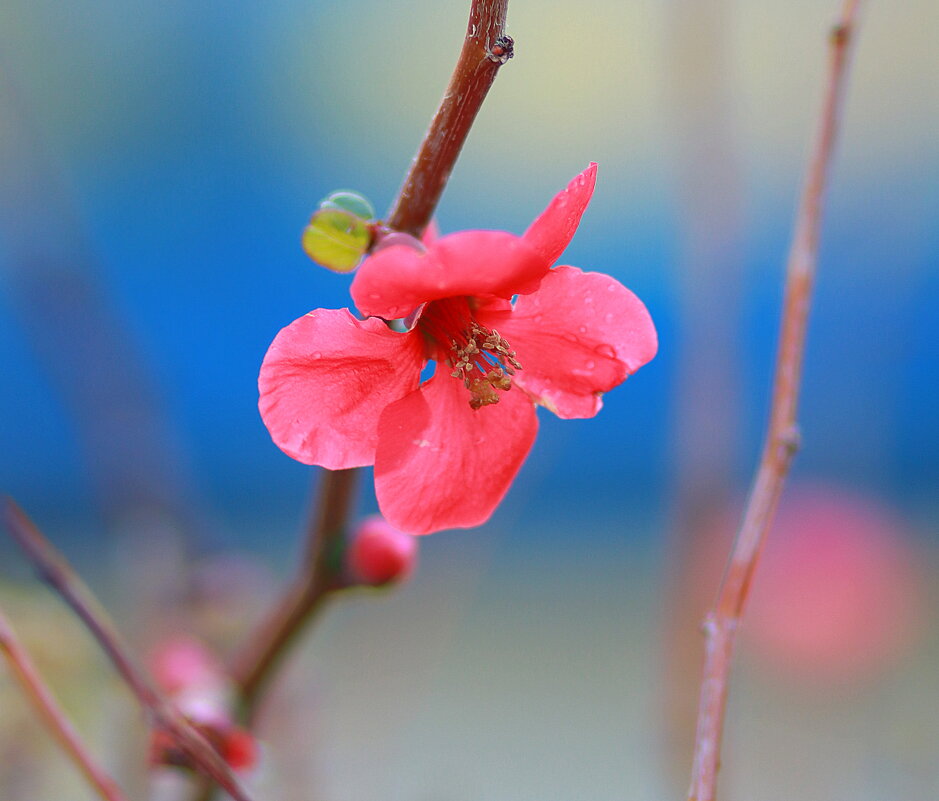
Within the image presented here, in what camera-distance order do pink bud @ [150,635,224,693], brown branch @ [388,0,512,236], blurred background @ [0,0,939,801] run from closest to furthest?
brown branch @ [388,0,512,236] < pink bud @ [150,635,224,693] < blurred background @ [0,0,939,801]

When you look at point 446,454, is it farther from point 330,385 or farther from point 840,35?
point 840,35

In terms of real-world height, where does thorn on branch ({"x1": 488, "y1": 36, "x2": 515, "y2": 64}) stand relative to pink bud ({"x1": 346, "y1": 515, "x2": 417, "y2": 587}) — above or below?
above

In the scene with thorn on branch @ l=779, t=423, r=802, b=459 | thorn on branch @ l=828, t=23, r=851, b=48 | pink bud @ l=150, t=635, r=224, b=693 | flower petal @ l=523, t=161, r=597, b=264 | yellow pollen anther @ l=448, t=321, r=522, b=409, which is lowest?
pink bud @ l=150, t=635, r=224, b=693

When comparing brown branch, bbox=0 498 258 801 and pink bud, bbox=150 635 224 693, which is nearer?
brown branch, bbox=0 498 258 801

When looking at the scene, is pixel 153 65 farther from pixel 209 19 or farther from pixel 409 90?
pixel 409 90

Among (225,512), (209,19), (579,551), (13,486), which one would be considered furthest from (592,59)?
(13,486)

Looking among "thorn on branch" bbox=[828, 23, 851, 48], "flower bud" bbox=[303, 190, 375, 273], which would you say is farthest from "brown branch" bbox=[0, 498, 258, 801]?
"thorn on branch" bbox=[828, 23, 851, 48]

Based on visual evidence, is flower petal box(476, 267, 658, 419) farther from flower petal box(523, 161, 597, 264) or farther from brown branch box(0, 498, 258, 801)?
brown branch box(0, 498, 258, 801)

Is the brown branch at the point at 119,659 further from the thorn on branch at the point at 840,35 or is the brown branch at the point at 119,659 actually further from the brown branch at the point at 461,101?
the thorn on branch at the point at 840,35

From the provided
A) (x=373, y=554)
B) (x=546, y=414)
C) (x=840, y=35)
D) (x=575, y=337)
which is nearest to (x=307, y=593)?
(x=373, y=554)
